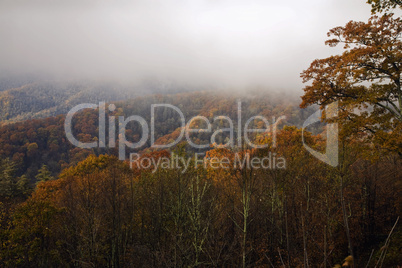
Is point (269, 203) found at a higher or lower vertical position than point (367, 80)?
lower

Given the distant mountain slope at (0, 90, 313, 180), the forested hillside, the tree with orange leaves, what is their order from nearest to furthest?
the tree with orange leaves
the forested hillside
the distant mountain slope at (0, 90, 313, 180)

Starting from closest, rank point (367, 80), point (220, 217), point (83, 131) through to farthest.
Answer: point (367, 80) → point (220, 217) → point (83, 131)

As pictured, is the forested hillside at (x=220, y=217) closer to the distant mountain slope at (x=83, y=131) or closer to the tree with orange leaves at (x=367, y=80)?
the tree with orange leaves at (x=367, y=80)

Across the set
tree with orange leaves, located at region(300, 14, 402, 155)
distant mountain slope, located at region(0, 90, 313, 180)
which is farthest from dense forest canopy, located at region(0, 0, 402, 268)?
distant mountain slope, located at region(0, 90, 313, 180)

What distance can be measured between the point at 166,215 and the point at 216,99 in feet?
600

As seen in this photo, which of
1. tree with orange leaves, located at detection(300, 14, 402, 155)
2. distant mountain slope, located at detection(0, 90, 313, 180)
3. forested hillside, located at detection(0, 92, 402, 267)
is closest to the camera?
tree with orange leaves, located at detection(300, 14, 402, 155)

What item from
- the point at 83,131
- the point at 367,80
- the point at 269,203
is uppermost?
the point at 367,80

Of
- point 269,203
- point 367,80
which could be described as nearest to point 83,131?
point 269,203

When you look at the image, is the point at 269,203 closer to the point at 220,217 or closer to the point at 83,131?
the point at 220,217

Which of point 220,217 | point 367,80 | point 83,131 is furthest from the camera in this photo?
point 83,131

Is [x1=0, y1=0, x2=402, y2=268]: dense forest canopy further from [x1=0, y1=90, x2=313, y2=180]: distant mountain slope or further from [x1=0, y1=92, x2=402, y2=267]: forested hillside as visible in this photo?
[x1=0, y1=90, x2=313, y2=180]: distant mountain slope

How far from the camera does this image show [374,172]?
51.2 feet

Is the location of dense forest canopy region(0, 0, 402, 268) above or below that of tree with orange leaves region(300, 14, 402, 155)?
below

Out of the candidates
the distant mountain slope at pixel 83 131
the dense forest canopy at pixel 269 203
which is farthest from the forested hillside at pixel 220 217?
the distant mountain slope at pixel 83 131
